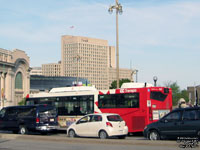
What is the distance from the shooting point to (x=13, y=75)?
92.1 meters

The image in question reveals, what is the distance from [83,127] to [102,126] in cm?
147

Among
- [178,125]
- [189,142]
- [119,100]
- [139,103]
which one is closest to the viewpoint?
[189,142]

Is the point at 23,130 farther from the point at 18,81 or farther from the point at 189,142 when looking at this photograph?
the point at 18,81

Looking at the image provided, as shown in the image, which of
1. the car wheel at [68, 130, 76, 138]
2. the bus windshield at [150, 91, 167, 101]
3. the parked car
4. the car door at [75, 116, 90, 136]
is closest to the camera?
the parked car

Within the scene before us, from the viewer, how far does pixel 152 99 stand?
71.8ft

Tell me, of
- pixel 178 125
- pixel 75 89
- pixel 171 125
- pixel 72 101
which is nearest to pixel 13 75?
pixel 75 89

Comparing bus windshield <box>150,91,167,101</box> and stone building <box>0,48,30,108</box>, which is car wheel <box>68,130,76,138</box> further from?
stone building <box>0,48,30,108</box>

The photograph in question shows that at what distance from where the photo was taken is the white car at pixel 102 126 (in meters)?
19.1

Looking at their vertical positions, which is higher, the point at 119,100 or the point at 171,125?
the point at 119,100

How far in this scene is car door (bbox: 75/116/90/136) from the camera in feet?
66.0

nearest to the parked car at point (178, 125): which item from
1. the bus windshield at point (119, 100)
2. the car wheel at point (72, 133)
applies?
the bus windshield at point (119, 100)

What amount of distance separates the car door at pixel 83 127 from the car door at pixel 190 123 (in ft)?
20.3

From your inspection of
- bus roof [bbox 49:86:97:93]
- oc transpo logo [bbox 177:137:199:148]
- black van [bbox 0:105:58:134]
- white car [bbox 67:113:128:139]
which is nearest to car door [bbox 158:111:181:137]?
oc transpo logo [bbox 177:137:199:148]

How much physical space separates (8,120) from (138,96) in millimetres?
9521
